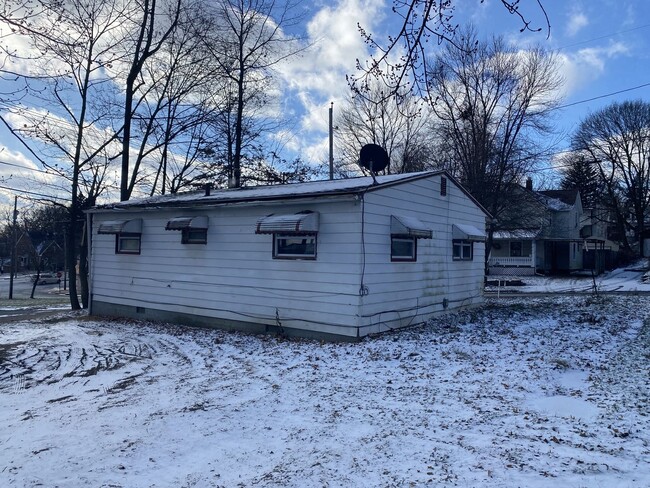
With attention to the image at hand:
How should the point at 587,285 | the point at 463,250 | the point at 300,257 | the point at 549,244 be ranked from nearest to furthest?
the point at 300,257 → the point at 463,250 → the point at 587,285 → the point at 549,244

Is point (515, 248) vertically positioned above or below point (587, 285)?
above

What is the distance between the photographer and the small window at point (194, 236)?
10391mm

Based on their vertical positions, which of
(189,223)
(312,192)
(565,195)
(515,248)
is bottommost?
(515,248)

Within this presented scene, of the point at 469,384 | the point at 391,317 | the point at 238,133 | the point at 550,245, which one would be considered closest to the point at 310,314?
the point at 391,317

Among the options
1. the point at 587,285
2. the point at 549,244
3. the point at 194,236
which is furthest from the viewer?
the point at 549,244

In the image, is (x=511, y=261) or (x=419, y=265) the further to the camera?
(x=511, y=261)

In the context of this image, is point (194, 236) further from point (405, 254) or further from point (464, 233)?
point (464, 233)

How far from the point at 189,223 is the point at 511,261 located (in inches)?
1010

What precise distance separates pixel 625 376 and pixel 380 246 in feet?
13.9

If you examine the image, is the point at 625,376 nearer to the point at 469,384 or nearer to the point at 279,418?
the point at 469,384

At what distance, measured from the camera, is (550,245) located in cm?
3281

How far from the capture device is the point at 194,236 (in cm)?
1061

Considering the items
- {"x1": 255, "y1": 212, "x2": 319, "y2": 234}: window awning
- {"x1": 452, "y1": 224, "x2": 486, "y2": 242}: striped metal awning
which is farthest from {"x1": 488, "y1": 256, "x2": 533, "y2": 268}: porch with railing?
{"x1": 255, "y1": 212, "x2": 319, "y2": 234}: window awning

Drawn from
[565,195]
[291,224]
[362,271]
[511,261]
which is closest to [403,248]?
[362,271]
